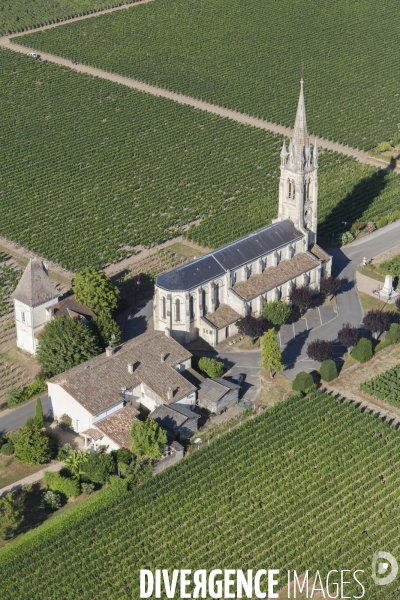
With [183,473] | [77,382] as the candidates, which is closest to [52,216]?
[77,382]

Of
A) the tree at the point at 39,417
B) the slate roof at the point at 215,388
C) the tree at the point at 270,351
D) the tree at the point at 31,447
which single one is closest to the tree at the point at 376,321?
the tree at the point at 270,351

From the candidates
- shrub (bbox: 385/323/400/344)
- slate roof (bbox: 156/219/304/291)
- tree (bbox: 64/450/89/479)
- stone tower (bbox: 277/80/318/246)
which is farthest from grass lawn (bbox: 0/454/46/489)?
stone tower (bbox: 277/80/318/246)

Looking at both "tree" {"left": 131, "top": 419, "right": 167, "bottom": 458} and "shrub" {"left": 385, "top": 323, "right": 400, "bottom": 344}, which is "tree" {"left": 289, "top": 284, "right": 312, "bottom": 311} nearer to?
"shrub" {"left": 385, "top": 323, "right": 400, "bottom": 344}

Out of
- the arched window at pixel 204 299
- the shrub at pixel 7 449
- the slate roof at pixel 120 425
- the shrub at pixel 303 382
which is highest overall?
the arched window at pixel 204 299

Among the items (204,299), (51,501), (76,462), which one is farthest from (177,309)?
(51,501)

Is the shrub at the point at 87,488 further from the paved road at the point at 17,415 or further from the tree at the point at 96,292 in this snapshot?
the tree at the point at 96,292

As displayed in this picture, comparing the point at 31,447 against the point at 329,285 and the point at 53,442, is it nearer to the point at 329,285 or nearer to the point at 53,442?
the point at 53,442
